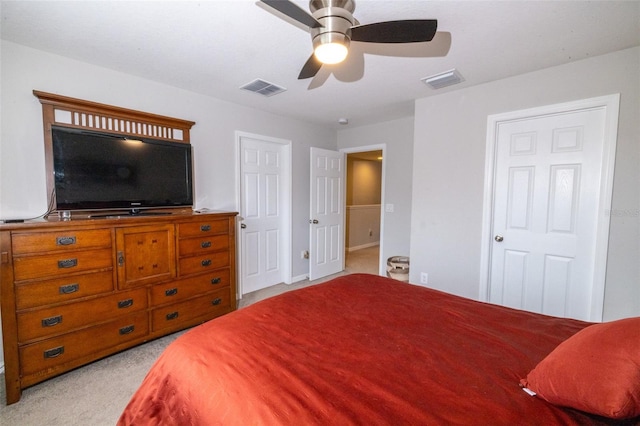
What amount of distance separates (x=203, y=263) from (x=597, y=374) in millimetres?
2627

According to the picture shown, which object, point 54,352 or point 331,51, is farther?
point 54,352

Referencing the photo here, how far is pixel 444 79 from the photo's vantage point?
2547 mm

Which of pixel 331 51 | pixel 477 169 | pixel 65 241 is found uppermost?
pixel 331 51

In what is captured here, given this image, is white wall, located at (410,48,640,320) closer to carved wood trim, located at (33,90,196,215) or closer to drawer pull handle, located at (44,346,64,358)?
carved wood trim, located at (33,90,196,215)

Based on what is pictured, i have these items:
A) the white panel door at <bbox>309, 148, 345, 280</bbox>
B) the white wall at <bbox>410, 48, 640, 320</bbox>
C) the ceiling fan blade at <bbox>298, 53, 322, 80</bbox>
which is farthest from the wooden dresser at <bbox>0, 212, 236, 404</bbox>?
the white wall at <bbox>410, 48, 640, 320</bbox>

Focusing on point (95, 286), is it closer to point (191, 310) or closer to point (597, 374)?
point (191, 310)

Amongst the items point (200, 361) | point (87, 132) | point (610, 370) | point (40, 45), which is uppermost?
point (40, 45)

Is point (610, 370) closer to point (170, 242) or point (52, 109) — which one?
point (170, 242)

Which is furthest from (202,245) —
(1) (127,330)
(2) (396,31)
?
(2) (396,31)

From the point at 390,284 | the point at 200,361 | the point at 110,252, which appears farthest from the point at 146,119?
the point at 390,284

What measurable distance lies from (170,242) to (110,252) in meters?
0.42

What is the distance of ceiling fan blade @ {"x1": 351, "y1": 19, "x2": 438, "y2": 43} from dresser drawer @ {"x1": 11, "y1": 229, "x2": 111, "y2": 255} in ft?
7.15

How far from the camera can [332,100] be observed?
3123 millimetres

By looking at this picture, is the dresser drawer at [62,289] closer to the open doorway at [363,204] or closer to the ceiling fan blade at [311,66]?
the ceiling fan blade at [311,66]
